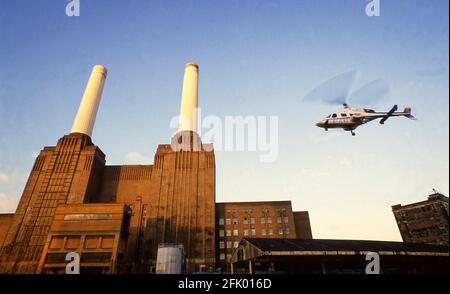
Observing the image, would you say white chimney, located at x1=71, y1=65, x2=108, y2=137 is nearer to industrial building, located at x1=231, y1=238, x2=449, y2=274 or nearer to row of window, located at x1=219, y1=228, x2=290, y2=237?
row of window, located at x1=219, y1=228, x2=290, y2=237

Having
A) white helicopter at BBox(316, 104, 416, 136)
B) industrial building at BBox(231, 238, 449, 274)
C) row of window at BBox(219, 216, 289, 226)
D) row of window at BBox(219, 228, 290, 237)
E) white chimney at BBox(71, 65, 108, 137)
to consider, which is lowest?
industrial building at BBox(231, 238, 449, 274)

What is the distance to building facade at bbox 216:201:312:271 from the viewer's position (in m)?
66.8

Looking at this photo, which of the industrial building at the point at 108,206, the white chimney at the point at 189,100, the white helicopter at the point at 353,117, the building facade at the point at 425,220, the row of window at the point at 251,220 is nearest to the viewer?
the white helicopter at the point at 353,117

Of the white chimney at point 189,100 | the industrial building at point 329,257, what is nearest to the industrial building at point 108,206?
the white chimney at point 189,100

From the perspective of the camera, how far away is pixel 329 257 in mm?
27953

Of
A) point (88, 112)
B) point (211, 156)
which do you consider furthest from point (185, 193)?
point (88, 112)

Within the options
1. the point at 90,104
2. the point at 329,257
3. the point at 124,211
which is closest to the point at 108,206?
the point at 124,211

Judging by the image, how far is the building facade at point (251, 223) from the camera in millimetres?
66750

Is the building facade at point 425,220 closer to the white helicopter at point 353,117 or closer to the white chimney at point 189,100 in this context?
the white helicopter at point 353,117

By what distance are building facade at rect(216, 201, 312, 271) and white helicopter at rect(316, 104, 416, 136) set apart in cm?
4897

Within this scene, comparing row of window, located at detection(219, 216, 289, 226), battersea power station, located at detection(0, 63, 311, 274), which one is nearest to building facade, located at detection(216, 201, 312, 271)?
row of window, located at detection(219, 216, 289, 226)

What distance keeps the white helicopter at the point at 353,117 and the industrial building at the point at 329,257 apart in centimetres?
1275
